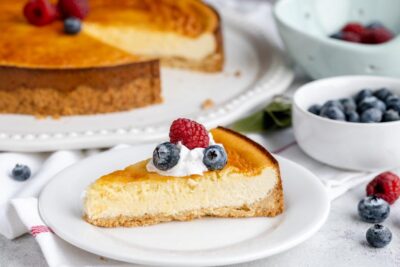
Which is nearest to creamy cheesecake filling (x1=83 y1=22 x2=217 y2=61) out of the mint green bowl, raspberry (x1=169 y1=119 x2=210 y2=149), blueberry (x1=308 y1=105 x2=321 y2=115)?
the mint green bowl

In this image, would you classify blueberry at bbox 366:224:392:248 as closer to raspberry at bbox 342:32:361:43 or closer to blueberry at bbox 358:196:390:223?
blueberry at bbox 358:196:390:223

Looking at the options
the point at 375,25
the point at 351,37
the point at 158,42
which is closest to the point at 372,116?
the point at 351,37

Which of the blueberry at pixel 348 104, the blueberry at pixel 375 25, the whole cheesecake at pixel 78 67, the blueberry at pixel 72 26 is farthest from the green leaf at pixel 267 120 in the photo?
the blueberry at pixel 72 26

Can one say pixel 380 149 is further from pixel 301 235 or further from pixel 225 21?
pixel 225 21

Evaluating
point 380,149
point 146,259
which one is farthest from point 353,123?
point 146,259

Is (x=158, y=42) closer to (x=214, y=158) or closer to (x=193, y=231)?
(x=214, y=158)

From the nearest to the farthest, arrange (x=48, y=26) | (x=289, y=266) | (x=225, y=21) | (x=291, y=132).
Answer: (x=289, y=266) < (x=291, y=132) < (x=48, y=26) < (x=225, y=21)
